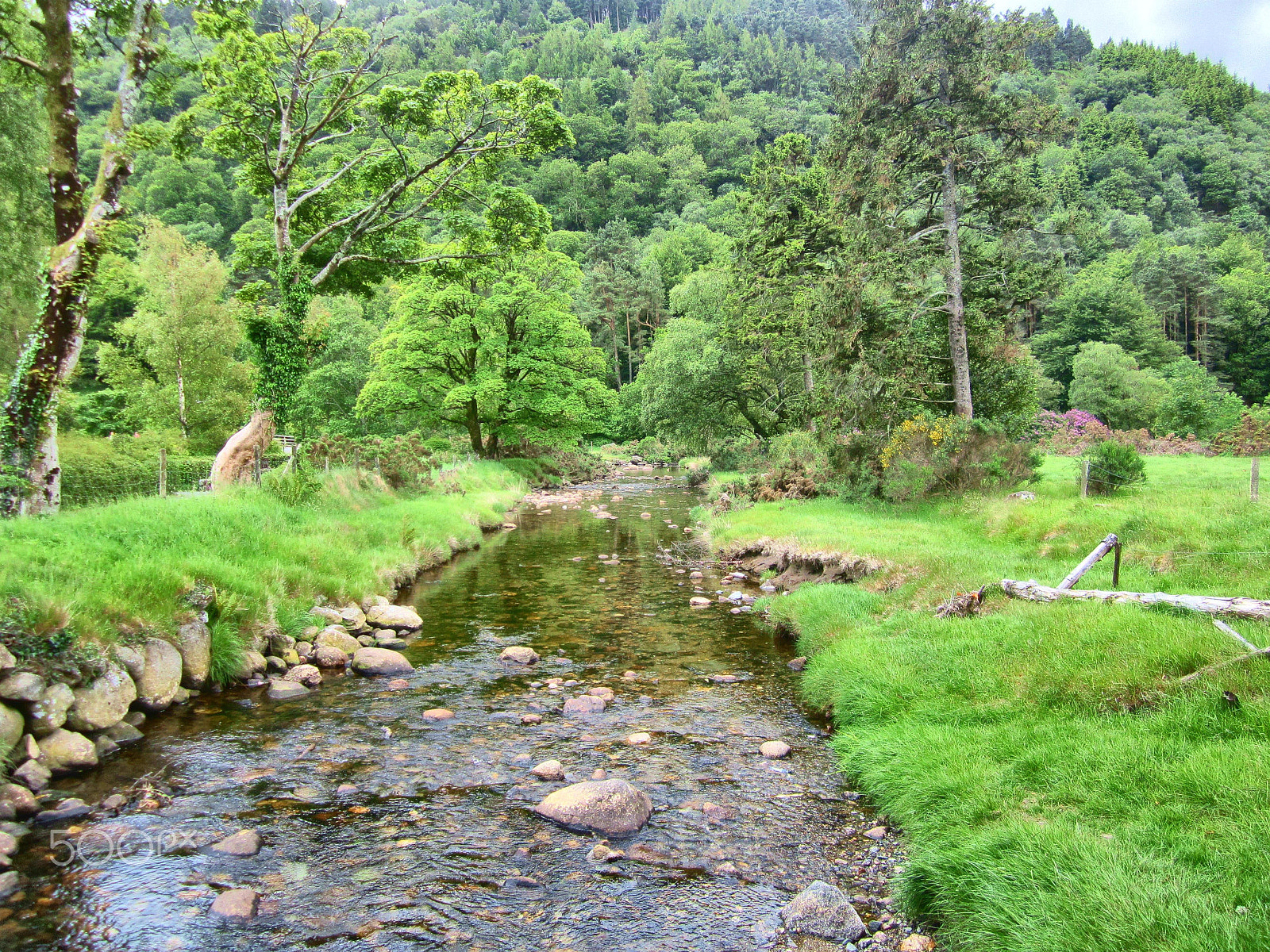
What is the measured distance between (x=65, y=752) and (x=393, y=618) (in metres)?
6.34

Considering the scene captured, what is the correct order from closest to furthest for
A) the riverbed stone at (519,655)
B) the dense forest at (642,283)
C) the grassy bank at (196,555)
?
the grassy bank at (196,555)
the riverbed stone at (519,655)
the dense forest at (642,283)

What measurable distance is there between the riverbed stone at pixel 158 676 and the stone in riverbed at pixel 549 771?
515 centimetres

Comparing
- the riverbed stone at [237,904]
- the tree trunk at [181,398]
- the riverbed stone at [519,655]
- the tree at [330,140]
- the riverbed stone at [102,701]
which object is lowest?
the riverbed stone at [519,655]

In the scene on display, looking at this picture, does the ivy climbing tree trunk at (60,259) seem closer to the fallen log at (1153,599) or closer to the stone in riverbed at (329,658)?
the stone in riverbed at (329,658)

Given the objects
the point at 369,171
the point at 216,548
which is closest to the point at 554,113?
the point at 369,171

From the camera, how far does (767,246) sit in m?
35.6

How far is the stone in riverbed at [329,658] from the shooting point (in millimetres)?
11117

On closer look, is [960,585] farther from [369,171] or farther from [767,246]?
[767,246]

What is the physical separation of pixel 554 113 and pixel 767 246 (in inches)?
742

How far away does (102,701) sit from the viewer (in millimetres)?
7719

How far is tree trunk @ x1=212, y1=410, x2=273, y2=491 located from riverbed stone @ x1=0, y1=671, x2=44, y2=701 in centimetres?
1010

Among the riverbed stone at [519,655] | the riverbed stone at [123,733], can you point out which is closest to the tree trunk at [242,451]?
the riverbed stone at [519,655]

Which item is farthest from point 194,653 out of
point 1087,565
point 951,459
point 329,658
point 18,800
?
point 951,459
